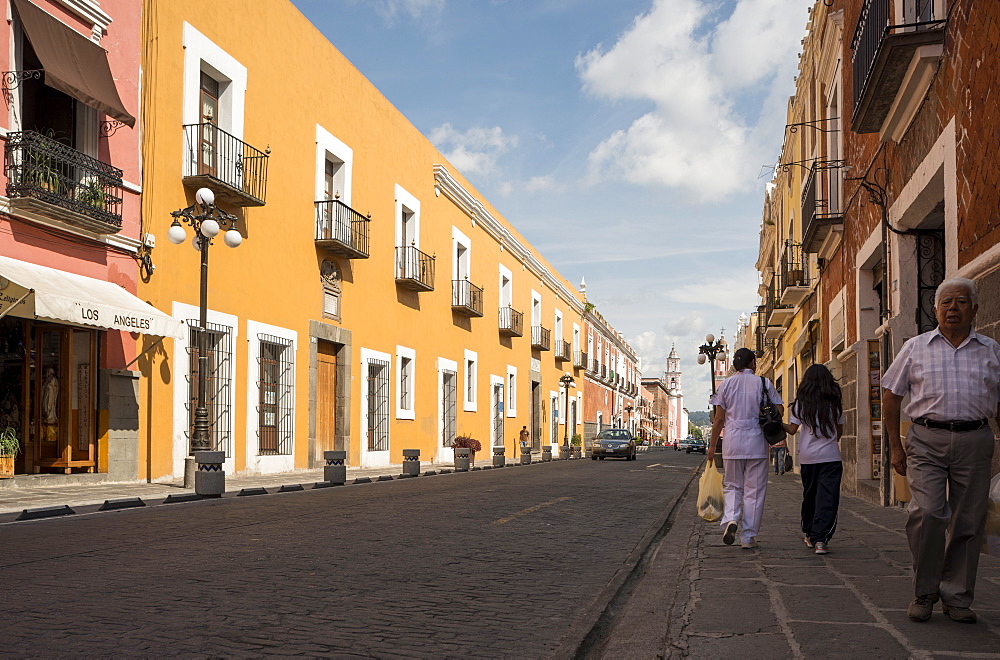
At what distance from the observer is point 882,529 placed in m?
8.89

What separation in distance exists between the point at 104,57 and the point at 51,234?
280cm

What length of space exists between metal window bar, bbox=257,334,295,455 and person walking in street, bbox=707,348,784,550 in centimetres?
1244

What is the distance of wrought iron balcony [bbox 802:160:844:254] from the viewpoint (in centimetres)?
1527

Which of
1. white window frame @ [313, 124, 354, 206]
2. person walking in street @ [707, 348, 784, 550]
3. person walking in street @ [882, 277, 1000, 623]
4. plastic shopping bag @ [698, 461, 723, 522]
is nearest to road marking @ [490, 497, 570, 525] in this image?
plastic shopping bag @ [698, 461, 723, 522]

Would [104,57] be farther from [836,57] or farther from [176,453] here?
[836,57]

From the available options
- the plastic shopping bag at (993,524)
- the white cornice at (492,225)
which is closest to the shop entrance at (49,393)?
the plastic shopping bag at (993,524)

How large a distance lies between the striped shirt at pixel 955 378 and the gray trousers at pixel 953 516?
0.12 metres

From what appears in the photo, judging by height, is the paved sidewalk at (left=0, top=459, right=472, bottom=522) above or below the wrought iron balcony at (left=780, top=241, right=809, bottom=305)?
below

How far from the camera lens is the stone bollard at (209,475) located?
41.1 ft

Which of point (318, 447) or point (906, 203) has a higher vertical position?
point (906, 203)

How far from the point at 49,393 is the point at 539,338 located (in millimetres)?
30704

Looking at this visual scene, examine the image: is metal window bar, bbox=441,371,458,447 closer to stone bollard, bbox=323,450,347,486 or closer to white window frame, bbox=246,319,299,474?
white window frame, bbox=246,319,299,474

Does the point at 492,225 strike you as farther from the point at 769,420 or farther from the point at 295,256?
the point at 769,420

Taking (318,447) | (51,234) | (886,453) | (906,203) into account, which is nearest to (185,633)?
(906,203)
